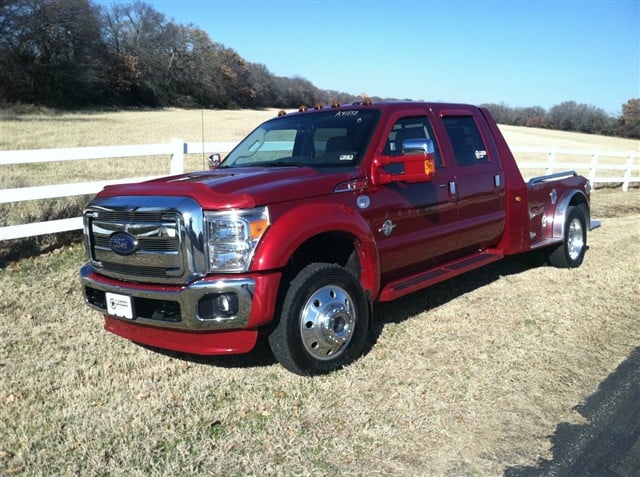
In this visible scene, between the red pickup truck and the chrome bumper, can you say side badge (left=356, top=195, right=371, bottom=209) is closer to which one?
the red pickup truck

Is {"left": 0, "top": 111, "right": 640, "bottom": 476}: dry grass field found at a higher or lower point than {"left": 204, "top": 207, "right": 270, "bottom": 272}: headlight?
lower

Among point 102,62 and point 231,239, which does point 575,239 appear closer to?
point 231,239

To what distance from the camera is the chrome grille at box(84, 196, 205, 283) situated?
Answer: 389 centimetres

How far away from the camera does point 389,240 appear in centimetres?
487

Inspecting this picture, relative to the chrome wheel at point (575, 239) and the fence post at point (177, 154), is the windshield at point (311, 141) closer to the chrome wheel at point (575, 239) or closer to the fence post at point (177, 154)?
the fence post at point (177, 154)

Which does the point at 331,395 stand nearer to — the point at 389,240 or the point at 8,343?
the point at 389,240

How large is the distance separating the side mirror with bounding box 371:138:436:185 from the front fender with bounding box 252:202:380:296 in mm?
439

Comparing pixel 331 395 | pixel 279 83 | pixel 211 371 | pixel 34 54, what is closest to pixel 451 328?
pixel 331 395

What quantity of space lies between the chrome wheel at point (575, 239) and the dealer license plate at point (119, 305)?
544 centimetres

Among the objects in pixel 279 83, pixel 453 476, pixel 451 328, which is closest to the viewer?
pixel 453 476

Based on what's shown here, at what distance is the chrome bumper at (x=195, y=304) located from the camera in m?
3.86

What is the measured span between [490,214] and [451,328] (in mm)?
1372

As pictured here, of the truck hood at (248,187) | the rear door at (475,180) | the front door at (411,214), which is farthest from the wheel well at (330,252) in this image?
the rear door at (475,180)

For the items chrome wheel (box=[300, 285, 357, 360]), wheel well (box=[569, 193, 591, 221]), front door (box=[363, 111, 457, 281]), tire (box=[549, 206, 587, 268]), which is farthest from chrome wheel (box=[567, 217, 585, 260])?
chrome wheel (box=[300, 285, 357, 360])
